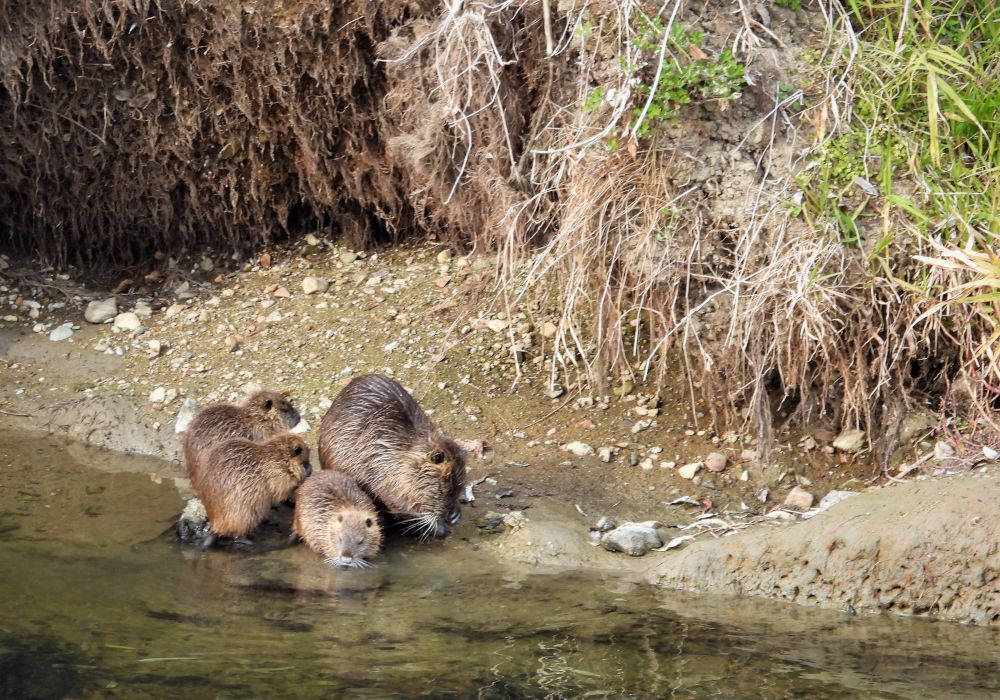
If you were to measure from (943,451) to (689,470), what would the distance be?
114 centimetres

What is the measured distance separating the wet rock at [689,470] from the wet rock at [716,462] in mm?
47

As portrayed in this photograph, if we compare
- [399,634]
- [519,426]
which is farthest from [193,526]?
[519,426]

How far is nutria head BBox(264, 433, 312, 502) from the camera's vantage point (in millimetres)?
5215

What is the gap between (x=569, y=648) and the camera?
13.5 feet

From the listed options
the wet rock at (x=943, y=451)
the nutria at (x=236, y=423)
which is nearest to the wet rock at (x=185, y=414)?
the nutria at (x=236, y=423)

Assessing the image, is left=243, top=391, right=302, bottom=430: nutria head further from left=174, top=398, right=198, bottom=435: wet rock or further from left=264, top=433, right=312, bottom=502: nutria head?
left=174, top=398, right=198, bottom=435: wet rock

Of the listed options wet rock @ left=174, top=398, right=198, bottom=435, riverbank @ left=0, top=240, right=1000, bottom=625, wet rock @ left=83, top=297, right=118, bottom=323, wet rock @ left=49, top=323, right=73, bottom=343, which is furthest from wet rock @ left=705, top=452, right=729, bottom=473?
wet rock @ left=49, top=323, right=73, bottom=343

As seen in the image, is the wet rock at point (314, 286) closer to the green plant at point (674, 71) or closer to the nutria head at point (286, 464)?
the nutria head at point (286, 464)

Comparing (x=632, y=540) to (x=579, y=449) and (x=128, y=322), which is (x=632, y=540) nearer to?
(x=579, y=449)

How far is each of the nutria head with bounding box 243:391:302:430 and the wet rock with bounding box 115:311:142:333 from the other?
1.61 meters

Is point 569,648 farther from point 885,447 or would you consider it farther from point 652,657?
point 885,447

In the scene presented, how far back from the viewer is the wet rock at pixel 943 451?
508 cm

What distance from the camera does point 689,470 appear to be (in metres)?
5.57

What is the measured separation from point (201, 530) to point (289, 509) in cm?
55
